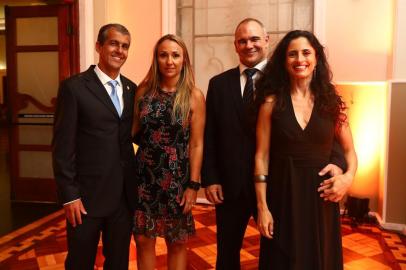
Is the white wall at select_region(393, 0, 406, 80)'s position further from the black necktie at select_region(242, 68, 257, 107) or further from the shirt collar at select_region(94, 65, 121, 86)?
the shirt collar at select_region(94, 65, 121, 86)

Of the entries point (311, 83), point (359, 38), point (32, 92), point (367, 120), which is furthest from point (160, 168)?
point (32, 92)

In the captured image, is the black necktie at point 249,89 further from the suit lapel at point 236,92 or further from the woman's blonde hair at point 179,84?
the woman's blonde hair at point 179,84

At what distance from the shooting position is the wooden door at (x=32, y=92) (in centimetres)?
409

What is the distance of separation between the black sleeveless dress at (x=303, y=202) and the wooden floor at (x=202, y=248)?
1269mm

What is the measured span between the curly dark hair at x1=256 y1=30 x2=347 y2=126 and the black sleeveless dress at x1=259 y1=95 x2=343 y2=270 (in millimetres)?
39

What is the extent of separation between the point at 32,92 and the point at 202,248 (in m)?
2.67

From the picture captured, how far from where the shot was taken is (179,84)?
1.89 meters

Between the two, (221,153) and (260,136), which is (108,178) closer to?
(221,153)

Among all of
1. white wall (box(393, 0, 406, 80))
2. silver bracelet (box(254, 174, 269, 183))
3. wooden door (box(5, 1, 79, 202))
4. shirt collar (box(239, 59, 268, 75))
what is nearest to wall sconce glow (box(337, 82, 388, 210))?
white wall (box(393, 0, 406, 80))

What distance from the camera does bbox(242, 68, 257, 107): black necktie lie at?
5.82ft

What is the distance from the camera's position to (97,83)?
1.75 meters

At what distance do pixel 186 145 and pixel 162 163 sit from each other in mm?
154

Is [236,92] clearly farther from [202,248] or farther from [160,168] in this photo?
[202,248]

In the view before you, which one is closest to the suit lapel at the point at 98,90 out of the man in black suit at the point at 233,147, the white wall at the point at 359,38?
the man in black suit at the point at 233,147
